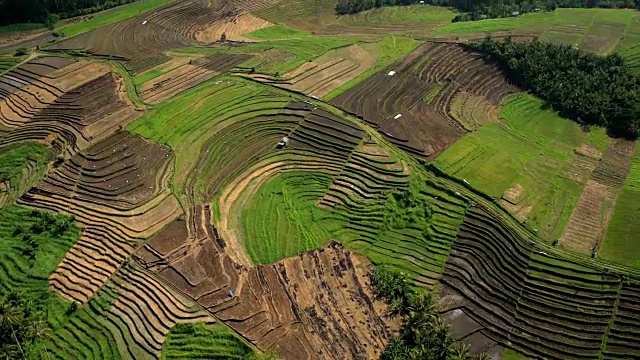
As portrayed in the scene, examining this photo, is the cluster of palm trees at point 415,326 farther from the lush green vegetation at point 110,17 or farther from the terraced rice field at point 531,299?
the lush green vegetation at point 110,17

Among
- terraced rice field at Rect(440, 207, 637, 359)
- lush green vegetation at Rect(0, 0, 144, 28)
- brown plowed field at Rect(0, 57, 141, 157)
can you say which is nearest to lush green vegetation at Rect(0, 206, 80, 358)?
brown plowed field at Rect(0, 57, 141, 157)

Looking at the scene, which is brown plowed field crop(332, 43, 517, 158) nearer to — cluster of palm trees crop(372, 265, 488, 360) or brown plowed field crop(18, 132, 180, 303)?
cluster of palm trees crop(372, 265, 488, 360)

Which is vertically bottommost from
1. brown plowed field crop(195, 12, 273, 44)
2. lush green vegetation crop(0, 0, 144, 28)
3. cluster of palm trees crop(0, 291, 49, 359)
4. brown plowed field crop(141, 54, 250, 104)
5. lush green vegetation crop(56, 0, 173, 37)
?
cluster of palm trees crop(0, 291, 49, 359)

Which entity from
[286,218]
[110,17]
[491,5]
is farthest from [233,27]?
[286,218]

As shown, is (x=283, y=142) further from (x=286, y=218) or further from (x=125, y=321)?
(x=125, y=321)

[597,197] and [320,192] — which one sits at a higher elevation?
[320,192]

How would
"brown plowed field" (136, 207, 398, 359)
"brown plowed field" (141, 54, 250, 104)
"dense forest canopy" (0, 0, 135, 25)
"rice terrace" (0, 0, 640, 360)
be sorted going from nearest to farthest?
"brown plowed field" (136, 207, 398, 359), "rice terrace" (0, 0, 640, 360), "brown plowed field" (141, 54, 250, 104), "dense forest canopy" (0, 0, 135, 25)

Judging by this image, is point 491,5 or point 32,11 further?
point 491,5
